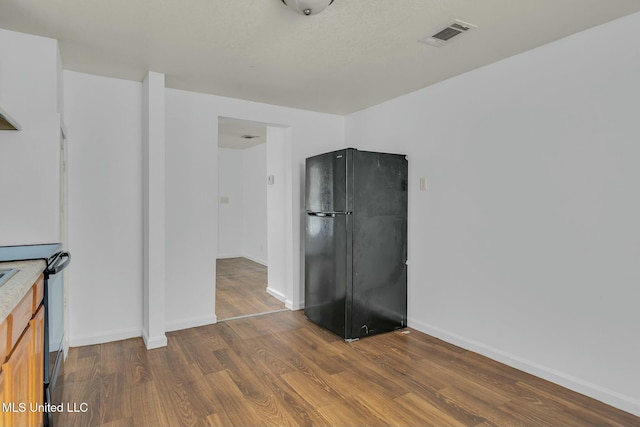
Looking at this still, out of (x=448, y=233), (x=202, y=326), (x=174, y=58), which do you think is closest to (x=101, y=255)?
(x=202, y=326)

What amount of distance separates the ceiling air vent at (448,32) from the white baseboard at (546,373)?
231 cm

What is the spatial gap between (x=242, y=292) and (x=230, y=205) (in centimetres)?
321

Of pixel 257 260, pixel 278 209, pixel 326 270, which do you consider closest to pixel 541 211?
pixel 326 270

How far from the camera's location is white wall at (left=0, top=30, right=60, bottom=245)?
86.0 inches

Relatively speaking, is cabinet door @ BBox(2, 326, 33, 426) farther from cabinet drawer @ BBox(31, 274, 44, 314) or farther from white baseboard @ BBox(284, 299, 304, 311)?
white baseboard @ BBox(284, 299, 304, 311)

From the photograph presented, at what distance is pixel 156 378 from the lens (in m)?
2.47

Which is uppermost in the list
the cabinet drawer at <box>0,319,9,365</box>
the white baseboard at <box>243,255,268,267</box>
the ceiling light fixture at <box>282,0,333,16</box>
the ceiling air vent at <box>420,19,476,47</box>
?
the ceiling air vent at <box>420,19,476,47</box>

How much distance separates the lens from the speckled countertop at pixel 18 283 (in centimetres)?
114

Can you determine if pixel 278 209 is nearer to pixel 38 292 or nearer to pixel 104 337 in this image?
pixel 104 337

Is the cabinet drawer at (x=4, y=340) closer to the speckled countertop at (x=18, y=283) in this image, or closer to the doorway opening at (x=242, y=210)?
the speckled countertop at (x=18, y=283)

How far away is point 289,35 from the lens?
7.56 feet

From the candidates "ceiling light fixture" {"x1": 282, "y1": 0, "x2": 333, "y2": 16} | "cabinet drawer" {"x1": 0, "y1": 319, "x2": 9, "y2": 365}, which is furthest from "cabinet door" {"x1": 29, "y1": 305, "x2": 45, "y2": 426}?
"ceiling light fixture" {"x1": 282, "y1": 0, "x2": 333, "y2": 16}

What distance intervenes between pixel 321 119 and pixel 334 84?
1.02m

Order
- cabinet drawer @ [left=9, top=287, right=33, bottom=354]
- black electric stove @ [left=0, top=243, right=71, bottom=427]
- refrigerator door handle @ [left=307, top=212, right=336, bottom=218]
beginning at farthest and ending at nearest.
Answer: refrigerator door handle @ [left=307, top=212, right=336, bottom=218] < black electric stove @ [left=0, top=243, right=71, bottom=427] < cabinet drawer @ [left=9, top=287, right=33, bottom=354]
